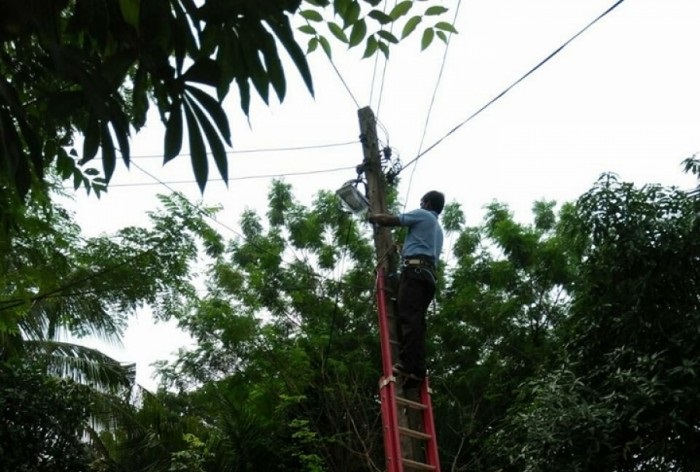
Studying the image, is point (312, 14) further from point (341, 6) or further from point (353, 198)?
point (353, 198)

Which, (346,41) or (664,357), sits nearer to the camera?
(346,41)

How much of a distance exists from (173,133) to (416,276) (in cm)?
352

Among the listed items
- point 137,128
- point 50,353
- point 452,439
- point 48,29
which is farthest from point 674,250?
point 50,353

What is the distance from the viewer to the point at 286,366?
11.2m

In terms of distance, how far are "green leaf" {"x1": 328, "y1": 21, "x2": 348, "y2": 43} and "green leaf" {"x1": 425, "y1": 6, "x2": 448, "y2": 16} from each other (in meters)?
0.35

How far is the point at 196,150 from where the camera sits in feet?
7.93

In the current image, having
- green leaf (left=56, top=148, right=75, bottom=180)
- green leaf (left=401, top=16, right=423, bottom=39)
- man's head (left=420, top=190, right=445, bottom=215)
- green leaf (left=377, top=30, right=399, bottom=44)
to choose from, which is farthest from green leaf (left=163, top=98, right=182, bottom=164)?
man's head (left=420, top=190, right=445, bottom=215)

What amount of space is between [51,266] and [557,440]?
13.9 feet

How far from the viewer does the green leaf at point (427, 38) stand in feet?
11.8

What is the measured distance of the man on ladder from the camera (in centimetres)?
551

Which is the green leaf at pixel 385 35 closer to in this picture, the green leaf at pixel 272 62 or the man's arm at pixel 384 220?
the green leaf at pixel 272 62

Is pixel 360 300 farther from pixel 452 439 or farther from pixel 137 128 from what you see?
pixel 137 128

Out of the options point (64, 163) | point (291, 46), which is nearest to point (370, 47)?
point (291, 46)

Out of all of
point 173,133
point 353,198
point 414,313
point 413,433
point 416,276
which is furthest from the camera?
point 353,198
